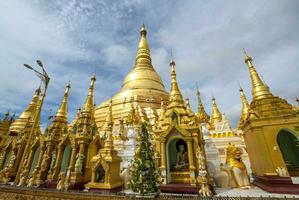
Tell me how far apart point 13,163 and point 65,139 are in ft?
25.0

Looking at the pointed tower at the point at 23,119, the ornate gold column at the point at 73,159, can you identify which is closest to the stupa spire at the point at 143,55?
the pointed tower at the point at 23,119

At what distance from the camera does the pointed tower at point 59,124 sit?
47.9ft

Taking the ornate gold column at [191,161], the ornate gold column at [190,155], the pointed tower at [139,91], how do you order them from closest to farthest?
the ornate gold column at [191,161], the ornate gold column at [190,155], the pointed tower at [139,91]

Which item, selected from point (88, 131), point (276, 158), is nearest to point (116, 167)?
point (88, 131)

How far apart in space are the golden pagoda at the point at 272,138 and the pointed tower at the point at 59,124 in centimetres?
1547

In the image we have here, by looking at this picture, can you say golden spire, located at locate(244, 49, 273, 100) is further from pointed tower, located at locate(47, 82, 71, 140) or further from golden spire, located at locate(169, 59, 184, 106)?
pointed tower, located at locate(47, 82, 71, 140)

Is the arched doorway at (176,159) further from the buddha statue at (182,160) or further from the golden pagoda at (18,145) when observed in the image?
the golden pagoda at (18,145)

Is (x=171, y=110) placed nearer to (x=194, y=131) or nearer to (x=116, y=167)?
(x=194, y=131)

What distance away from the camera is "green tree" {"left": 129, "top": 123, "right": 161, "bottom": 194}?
6.74 m

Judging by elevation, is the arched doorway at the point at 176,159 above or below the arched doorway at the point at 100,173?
above

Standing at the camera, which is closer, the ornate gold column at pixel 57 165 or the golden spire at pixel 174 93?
the ornate gold column at pixel 57 165

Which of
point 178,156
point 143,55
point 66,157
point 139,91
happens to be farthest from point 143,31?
point 178,156

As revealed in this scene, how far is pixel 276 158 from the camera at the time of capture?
28.0 ft

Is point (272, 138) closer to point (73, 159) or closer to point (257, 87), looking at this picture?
point (257, 87)
